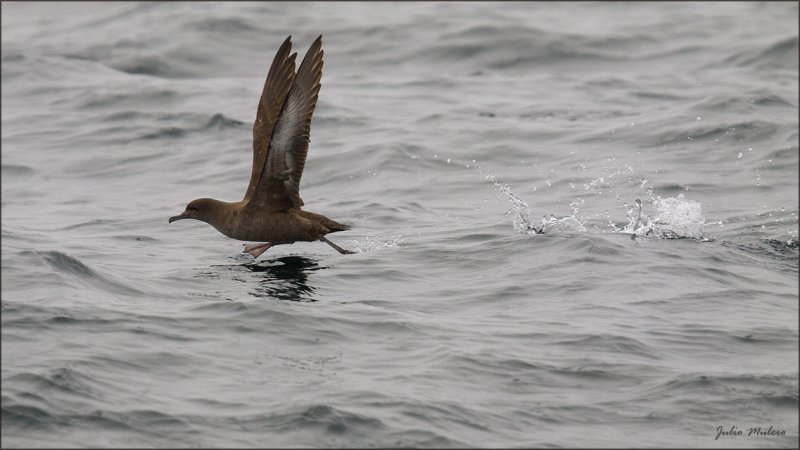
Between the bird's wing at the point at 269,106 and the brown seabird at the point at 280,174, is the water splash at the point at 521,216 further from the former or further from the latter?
the bird's wing at the point at 269,106

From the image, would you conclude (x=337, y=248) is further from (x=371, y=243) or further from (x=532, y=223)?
(x=532, y=223)

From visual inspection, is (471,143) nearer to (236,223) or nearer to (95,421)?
(236,223)

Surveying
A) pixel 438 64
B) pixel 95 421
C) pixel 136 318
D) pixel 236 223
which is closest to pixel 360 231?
pixel 236 223

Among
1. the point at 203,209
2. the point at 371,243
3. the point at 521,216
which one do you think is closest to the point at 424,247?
the point at 371,243

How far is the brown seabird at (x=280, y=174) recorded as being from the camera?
10.1 metres

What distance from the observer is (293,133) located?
10156 millimetres

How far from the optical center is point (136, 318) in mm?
8812

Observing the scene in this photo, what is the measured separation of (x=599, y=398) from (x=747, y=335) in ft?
5.72
